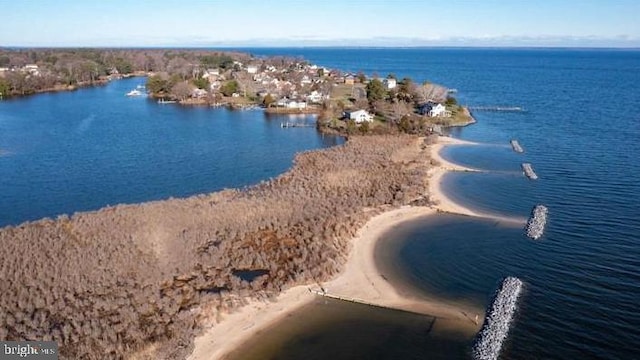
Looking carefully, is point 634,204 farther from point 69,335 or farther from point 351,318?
point 69,335

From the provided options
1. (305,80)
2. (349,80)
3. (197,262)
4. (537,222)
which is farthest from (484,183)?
(349,80)

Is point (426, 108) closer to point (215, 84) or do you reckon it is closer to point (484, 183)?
point (484, 183)

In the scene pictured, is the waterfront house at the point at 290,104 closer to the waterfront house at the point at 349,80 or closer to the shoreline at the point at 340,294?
the waterfront house at the point at 349,80

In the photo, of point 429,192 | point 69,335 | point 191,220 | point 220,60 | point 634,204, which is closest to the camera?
point 69,335

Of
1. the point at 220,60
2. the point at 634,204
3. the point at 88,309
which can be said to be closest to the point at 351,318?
the point at 88,309

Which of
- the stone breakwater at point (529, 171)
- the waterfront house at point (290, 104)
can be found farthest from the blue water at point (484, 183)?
→ the waterfront house at point (290, 104)
